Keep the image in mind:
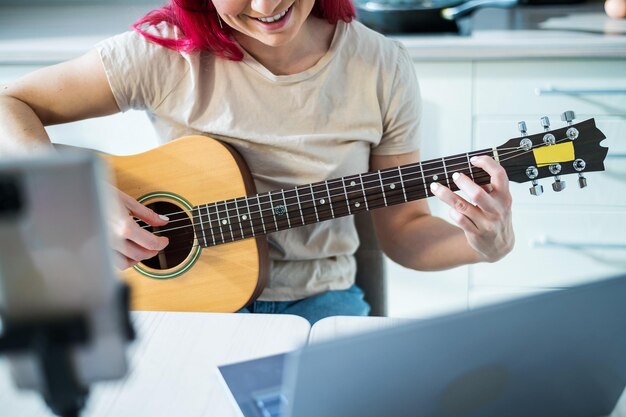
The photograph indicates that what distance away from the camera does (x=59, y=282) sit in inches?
15.9

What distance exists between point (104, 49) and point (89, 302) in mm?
912

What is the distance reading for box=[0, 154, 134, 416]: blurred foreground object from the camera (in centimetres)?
38

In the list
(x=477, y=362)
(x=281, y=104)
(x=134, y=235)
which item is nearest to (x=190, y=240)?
(x=134, y=235)

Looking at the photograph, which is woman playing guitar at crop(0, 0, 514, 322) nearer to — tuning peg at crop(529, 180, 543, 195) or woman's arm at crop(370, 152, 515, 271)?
woman's arm at crop(370, 152, 515, 271)

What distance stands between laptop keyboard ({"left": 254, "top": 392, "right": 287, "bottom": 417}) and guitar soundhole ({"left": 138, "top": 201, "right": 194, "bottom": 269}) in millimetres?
452

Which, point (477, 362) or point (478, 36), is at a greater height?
point (477, 362)

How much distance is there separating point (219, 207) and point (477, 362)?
2.30 feet

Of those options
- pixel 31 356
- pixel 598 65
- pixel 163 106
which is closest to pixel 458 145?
pixel 598 65


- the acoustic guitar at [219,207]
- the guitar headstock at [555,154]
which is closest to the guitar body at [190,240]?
the acoustic guitar at [219,207]

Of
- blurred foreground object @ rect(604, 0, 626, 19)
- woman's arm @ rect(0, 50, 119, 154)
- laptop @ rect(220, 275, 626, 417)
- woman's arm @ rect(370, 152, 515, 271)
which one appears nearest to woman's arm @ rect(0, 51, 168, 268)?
woman's arm @ rect(0, 50, 119, 154)

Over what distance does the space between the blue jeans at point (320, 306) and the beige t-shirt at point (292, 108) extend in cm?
1

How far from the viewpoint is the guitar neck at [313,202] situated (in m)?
1.15

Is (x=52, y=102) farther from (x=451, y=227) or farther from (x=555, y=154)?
(x=555, y=154)

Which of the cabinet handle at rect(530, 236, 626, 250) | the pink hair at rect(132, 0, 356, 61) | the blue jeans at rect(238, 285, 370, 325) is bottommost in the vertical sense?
the cabinet handle at rect(530, 236, 626, 250)
